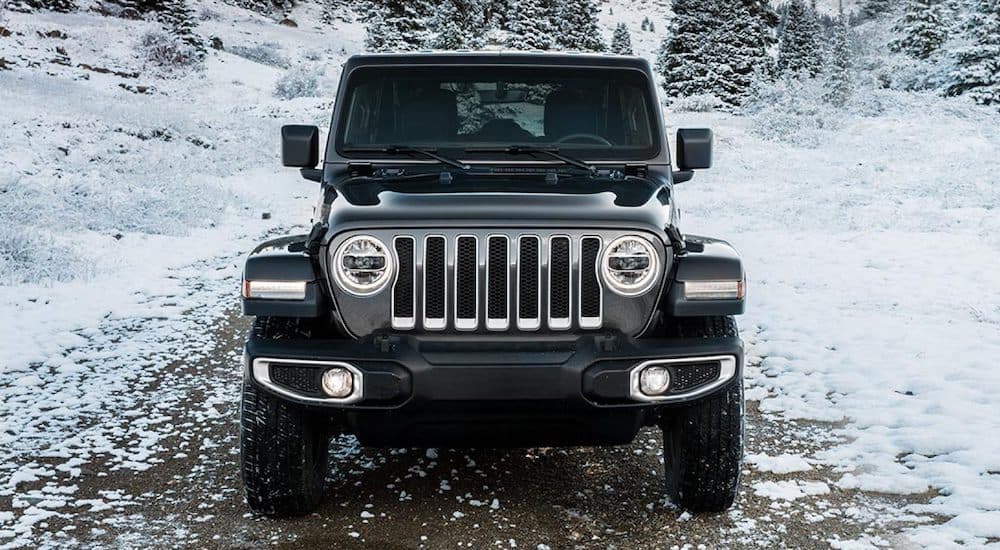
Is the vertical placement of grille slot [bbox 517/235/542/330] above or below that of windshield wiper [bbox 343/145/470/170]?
below

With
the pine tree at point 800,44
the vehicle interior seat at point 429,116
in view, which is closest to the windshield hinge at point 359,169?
the vehicle interior seat at point 429,116

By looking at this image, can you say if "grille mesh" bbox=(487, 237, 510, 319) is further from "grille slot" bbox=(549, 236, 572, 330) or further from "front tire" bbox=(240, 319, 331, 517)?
"front tire" bbox=(240, 319, 331, 517)

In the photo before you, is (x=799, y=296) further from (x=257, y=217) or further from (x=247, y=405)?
(x=257, y=217)

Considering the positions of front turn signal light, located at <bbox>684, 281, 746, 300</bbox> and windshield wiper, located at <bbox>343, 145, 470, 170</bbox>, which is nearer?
front turn signal light, located at <bbox>684, 281, 746, 300</bbox>

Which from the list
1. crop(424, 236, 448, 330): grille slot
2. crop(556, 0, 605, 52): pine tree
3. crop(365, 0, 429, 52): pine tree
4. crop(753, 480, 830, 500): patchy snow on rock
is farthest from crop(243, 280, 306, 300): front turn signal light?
crop(365, 0, 429, 52): pine tree

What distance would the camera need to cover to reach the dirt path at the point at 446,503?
3629 millimetres

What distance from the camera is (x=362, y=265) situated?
11.3 ft

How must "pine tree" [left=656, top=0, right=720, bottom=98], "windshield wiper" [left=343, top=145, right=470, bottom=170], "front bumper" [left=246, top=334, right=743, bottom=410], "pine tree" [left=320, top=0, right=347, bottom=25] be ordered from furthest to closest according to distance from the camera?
"pine tree" [left=320, top=0, right=347, bottom=25], "pine tree" [left=656, top=0, right=720, bottom=98], "windshield wiper" [left=343, top=145, right=470, bottom=170], "front bumper" [left=246, top=334, right=743, bottom=410]

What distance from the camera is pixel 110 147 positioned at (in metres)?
17.6

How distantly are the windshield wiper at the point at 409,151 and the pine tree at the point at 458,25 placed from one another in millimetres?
40544

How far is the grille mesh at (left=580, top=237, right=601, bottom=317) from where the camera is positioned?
3.45 m

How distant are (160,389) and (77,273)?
12.5 ft

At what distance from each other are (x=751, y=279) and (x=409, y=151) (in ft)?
18.7

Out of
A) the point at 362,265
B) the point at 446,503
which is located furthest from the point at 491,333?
the point at 446,503
